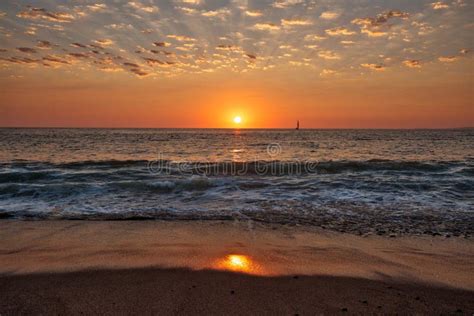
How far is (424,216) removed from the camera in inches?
293

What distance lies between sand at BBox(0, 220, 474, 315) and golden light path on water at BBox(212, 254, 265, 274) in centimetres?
1

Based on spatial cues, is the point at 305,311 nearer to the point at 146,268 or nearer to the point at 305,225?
the point at 146,268

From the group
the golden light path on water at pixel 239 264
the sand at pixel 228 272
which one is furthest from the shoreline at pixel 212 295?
the golden light path on water at pixel 239 264

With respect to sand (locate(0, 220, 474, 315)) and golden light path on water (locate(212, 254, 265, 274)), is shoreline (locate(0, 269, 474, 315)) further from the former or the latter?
golden light path on water (locate(212, 254, 265, 274))

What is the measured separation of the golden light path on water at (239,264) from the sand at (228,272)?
0.01 m

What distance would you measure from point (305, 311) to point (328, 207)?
18.1 ft

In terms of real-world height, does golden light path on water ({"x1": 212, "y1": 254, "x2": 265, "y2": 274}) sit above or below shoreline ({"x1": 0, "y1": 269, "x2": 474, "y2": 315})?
below

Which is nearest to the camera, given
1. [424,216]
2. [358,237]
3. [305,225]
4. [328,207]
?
[358,237]

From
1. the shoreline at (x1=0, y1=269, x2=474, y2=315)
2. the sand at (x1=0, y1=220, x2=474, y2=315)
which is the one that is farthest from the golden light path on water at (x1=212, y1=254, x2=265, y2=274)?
the shoreline at (x1=0, y1=269, x2=474, y2=315)

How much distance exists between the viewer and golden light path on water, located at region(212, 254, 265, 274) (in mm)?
4215

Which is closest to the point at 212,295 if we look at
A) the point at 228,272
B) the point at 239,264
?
the point at 228,272

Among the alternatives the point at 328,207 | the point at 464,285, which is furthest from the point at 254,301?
the point at 328,207

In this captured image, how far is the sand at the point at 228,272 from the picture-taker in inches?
132

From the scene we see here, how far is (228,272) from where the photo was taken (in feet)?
13.6
